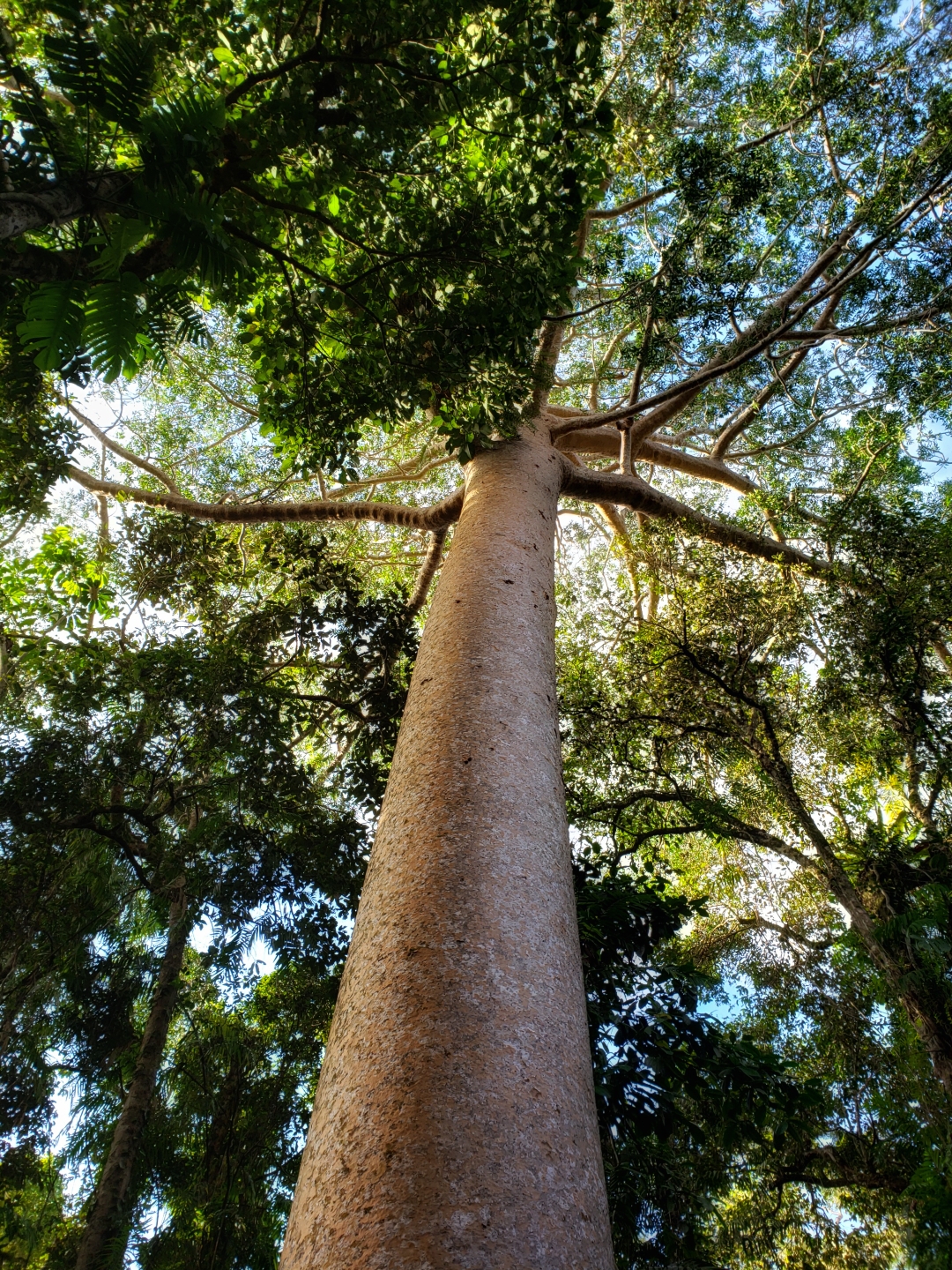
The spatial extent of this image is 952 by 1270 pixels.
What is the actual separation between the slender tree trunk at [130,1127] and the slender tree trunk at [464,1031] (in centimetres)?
287

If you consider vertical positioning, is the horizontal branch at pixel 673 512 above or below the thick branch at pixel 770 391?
below

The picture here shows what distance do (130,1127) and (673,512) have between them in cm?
514

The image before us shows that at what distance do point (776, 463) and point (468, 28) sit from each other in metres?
6.27

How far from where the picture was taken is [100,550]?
5344 mm

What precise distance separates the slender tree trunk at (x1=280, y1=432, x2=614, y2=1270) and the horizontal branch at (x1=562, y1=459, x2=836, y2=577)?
3.03 m

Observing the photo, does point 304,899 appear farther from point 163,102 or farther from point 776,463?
point 776,463

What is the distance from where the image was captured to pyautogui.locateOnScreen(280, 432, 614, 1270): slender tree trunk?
0.97 m

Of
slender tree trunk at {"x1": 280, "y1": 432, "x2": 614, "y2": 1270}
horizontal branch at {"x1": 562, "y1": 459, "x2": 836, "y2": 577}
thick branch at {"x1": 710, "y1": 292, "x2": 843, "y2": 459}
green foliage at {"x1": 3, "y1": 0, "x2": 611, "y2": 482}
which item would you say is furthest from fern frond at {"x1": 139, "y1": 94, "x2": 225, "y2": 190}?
thick branch at {"x1": 710, "y1": 292, "x2": 843, "y2": 459}

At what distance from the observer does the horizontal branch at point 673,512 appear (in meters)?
4.87

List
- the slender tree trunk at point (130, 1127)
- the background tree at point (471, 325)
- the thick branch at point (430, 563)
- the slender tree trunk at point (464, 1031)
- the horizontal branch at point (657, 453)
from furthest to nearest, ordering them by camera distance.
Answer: the horizontal branch at point (657, 453)
the thick branch at point (430, 563)
the slender tree trunk at point (130, 1127)
the background tree at point (471, 325)
the slender tree trunk at point (464, 1031)

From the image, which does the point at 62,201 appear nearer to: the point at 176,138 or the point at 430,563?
the point at 176,138

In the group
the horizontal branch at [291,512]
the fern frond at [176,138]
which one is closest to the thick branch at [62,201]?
the fern frond at [176,138]

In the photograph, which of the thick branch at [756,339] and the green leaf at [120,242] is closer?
the green leaf at [120,242]

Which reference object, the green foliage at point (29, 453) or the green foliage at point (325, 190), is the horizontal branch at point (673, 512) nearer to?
the green foliage at point (325, 190)
